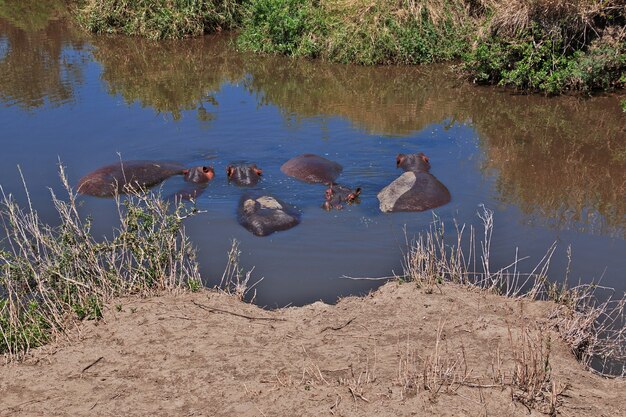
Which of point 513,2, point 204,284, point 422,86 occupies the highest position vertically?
point 513,2

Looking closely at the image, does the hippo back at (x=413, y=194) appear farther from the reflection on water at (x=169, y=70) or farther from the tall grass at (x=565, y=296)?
the reflection on water at (x=169, y=70)

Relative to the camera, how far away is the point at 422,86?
47.5ft

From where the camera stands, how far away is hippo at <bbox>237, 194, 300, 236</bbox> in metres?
A: 8.64

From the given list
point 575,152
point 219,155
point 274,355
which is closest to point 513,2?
point 575,152

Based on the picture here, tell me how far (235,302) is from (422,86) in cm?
862

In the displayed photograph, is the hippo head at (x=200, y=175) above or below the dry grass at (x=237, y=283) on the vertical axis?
above

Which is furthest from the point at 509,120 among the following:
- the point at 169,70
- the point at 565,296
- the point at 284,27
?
the point at 169,70

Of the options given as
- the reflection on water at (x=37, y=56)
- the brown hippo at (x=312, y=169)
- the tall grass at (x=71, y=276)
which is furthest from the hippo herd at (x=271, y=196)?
the reflection on water at (x=37, y=56)

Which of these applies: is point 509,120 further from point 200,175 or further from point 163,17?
point 163,17

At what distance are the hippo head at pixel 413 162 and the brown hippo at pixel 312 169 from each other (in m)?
0.80

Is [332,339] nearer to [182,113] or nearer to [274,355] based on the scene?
[274,355]

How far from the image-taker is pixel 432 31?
602 inches

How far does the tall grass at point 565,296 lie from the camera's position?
6.06m

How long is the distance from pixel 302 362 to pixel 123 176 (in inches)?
195
